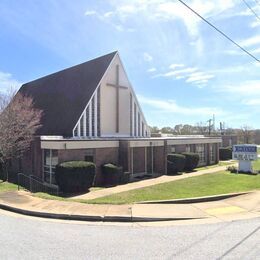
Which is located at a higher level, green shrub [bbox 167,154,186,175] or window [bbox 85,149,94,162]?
window [bbox 85,149,94,162]

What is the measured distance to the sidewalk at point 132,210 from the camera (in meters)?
10.7

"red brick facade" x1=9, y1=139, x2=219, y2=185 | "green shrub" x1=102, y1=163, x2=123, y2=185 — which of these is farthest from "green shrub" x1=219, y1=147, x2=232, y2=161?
"green shrub" x1=102, y1=163, x2=123, y2=185

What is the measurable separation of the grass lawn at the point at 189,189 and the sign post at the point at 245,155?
2357 millimetres

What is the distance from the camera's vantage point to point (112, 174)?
20.4 meters

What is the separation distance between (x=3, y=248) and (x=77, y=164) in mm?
10920

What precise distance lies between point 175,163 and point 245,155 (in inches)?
183

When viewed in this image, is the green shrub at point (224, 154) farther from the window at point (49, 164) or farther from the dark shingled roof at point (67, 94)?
the window at point (49, 164)

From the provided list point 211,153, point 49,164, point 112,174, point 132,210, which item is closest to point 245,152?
point 112,174

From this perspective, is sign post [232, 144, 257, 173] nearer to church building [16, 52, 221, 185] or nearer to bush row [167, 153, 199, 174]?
bush row [167, 153, 199, 174]

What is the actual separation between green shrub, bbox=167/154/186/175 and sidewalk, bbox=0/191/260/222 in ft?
36.8

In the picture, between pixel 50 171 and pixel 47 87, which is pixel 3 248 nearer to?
pixel 50 171

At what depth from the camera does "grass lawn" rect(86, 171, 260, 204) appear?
551 inches

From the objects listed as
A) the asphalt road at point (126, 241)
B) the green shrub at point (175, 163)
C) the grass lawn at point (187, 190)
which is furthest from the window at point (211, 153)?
the asphalt road at point (126, 241)

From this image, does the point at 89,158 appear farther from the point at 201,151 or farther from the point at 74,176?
the point at 201,151
